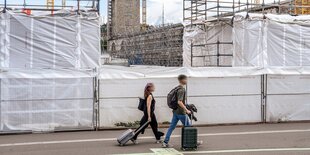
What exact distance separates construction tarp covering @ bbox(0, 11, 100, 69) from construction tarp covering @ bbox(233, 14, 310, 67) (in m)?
6.17

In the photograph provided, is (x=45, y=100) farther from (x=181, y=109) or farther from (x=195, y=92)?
(x=181, y=109)

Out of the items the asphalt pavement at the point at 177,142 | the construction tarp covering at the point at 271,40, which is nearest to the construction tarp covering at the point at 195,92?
the asphalt pavement at the point at 177,142

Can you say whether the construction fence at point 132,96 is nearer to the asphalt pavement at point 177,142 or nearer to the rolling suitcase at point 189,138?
the asphalt pavement at point 177,142

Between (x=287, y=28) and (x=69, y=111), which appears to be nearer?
(x=69, y=111)

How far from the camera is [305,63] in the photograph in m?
19.3

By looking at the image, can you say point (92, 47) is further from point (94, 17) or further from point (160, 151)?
point (160, 151)

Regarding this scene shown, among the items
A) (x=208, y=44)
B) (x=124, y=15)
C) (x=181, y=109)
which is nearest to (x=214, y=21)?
(x=208, y=44)

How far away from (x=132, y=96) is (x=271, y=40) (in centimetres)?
680

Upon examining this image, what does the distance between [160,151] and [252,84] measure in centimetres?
692

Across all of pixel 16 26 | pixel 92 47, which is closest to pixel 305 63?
pixel 92 47

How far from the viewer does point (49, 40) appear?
1634 cm

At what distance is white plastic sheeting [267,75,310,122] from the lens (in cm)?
1659

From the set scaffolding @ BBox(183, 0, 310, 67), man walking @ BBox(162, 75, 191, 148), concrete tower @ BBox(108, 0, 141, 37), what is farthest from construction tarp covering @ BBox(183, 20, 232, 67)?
concrete tower @ BBox(108, 0, 141, 37)

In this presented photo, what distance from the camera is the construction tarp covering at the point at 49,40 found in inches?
626
